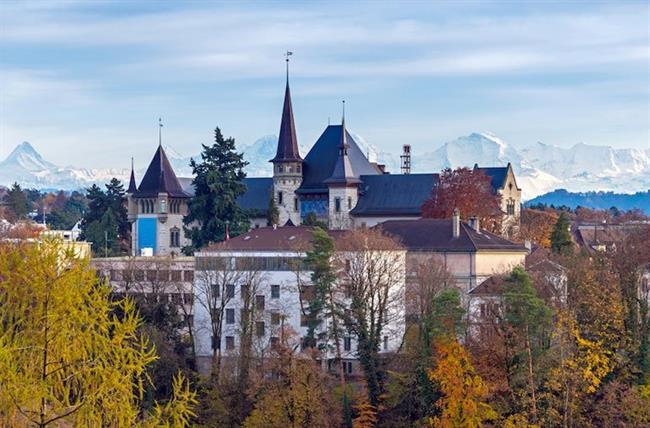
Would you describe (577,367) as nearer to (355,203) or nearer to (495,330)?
(495,330)

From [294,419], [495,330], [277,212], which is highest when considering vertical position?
[277,212]

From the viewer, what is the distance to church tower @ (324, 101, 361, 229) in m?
93.1

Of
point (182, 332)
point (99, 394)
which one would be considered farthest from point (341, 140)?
point (99, 394)

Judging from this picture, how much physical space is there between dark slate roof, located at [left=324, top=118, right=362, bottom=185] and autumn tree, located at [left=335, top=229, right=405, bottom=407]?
3134 centimetres

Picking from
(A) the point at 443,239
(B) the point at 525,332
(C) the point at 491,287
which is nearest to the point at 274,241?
(A) the point at 443,239

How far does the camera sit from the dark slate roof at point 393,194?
305ft

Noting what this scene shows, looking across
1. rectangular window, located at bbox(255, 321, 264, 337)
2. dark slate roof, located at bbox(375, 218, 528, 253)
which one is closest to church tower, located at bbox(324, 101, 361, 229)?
dark slate roof, located at bbox(375, 218, 528, 253)

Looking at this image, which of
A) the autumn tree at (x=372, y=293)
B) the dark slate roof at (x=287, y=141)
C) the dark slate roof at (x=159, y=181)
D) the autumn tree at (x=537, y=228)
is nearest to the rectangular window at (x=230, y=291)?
the autumn tree at (x=372, y=293)

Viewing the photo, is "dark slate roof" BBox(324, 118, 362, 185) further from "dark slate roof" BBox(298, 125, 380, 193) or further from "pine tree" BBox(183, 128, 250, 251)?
"pine tree" BBox(183, 128, 250, 251)

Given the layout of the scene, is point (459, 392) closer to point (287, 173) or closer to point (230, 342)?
point (230, 342)

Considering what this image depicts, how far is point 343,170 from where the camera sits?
94562mm

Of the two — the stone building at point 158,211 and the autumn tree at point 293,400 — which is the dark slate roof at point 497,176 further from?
the autumn tree at point 293,400

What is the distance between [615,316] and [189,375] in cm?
1789

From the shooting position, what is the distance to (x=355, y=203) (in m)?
94.5
